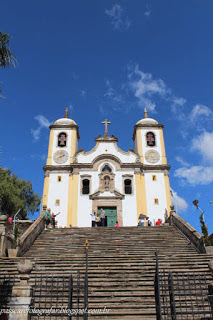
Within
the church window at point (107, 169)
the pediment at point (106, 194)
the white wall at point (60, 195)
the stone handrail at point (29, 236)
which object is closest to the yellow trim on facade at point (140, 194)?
the pediment at point (106, 194)

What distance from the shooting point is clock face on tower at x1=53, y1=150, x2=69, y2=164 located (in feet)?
81.9

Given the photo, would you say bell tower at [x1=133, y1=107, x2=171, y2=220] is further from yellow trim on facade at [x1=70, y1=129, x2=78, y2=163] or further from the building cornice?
yellow trim on facade at [x1=70, y1=129, x2=78, y2=163]

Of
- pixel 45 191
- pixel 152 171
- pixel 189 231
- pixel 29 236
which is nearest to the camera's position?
pixel 29 236

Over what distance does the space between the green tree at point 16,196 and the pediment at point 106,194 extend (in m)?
11.3

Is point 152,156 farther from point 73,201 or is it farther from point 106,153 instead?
point 73,201

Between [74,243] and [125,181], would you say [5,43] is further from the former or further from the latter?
[125,181]

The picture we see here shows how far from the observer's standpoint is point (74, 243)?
43.0 ft

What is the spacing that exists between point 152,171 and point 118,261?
14.7 m

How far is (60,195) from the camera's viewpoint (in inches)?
909

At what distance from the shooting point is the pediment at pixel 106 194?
73.7 feet

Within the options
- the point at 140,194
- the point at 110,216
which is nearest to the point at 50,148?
the point at 110,216

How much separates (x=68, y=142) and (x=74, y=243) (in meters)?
14.3

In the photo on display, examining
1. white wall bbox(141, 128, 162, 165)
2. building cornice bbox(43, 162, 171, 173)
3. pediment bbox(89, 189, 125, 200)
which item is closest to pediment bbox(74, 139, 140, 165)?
building cornice bbox(43, 162, 171, 173)

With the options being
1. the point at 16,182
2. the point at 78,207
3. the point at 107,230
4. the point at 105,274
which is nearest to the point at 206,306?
the point at 105,274
